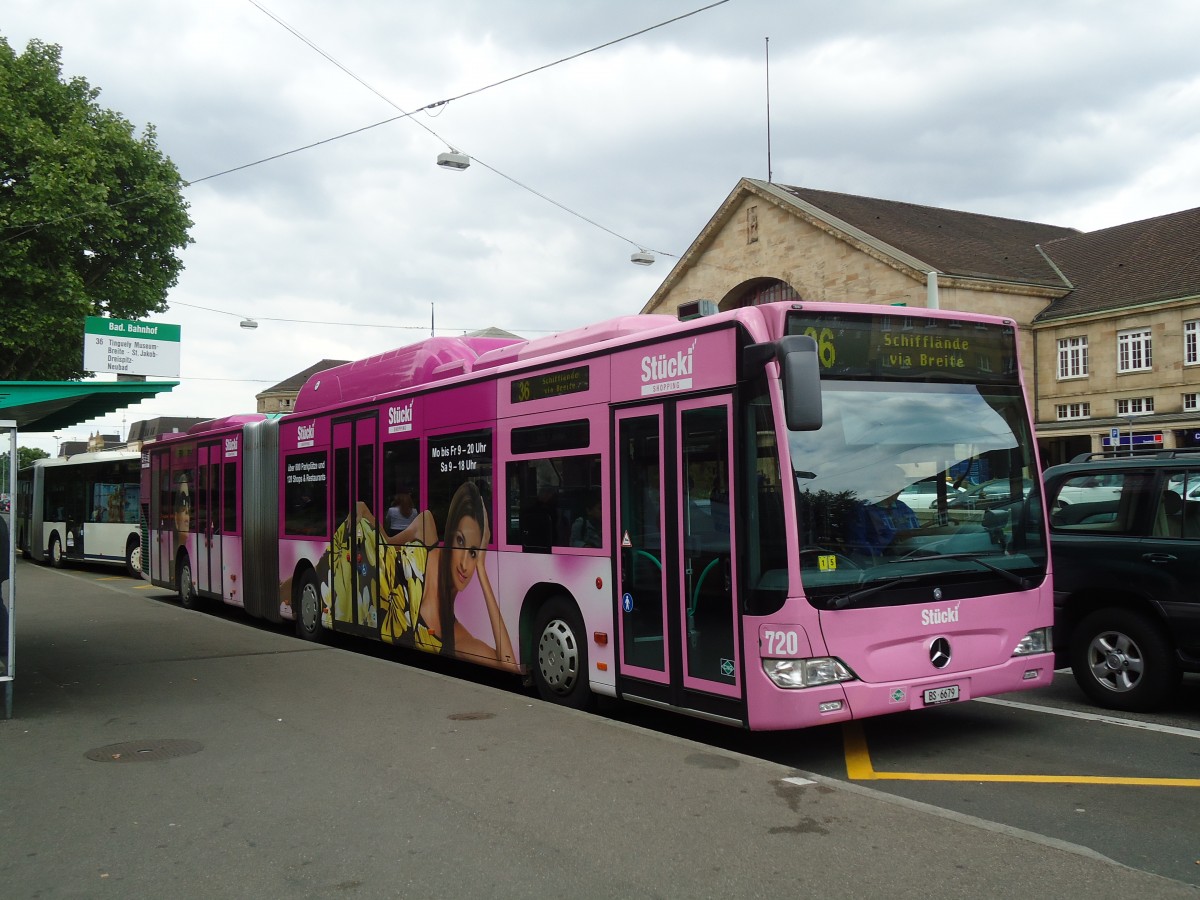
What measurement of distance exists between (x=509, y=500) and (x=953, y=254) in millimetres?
47839

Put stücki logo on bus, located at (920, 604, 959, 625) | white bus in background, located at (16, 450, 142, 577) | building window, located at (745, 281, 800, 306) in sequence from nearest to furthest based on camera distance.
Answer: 1. stücki logo on bus, located at (920, 604, 959, 625)
2. white bus in background, located at (16, 450, 142, 577)
3. building window, located at (745, 281, 800, 306)

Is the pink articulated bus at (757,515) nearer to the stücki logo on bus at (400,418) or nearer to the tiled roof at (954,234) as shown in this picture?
the stücki logo on bus at (400,418)

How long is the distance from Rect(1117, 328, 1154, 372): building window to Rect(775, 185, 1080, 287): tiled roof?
5.02m

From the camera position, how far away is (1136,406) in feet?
149

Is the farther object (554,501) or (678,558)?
(554,501)

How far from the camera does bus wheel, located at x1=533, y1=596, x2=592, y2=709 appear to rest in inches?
329

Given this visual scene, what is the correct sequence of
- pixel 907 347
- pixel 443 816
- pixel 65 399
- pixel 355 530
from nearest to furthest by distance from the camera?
1. pixel 443 816
2. pixel 907 347
3. pixel 65 399
4. pixel 355 530

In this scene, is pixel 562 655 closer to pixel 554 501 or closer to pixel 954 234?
pixel 554 501

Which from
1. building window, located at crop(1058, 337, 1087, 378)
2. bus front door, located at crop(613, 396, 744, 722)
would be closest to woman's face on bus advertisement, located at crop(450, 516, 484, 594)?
bus front door, located at crop(613, 396, 744, 722)

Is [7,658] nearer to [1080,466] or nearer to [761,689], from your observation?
[761,689]

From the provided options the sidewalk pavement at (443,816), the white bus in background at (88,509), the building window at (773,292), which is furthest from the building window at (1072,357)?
the sidewalk pavement at (443,816)

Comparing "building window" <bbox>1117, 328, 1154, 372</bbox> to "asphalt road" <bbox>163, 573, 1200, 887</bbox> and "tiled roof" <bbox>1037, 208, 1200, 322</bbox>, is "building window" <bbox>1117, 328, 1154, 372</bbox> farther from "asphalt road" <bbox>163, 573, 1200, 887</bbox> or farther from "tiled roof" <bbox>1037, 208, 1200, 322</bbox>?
"asphalt road" <bbox>163, 573, 1200, 887</bbox>

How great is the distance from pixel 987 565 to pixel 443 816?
3.86m

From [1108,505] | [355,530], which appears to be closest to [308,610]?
[355,530]
